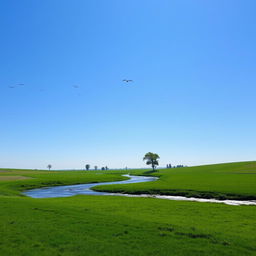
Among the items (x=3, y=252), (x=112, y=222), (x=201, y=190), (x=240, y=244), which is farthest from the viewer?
(x=201, y=190)

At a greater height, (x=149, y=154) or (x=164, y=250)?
(x=149, y=154)

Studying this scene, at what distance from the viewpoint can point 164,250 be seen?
11.1m

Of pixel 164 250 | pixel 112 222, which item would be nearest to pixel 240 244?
pixel 164 250

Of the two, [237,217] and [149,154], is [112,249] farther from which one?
[149,154]

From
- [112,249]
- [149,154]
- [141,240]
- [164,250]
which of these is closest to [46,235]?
[112,249]

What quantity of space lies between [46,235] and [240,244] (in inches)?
485

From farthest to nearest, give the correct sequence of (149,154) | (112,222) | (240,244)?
1. (149,154)
2. (112,222)
3. (240,244)

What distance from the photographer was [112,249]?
11.2 m

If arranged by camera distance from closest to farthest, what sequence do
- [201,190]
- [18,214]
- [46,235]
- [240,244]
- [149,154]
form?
[240,244] → [46,235] → [18,214] → [201,190] → [149,154]

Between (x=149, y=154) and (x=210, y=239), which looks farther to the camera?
(x=149, y=154)

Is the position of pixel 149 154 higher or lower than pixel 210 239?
higher

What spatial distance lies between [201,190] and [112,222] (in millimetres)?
31554

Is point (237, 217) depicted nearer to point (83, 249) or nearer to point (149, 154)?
point (83, 249)

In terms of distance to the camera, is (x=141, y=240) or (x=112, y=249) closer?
(x=112, y=249)
